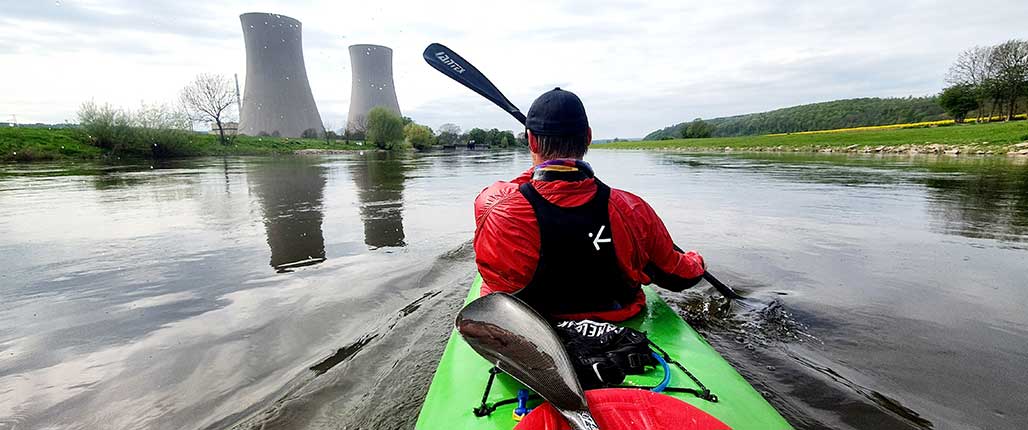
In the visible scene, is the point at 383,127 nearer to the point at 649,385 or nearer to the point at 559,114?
the point at 559,114

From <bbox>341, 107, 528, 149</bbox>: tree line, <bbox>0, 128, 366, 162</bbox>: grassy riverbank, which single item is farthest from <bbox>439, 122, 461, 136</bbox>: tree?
<bbox>0, 128, 366, 162</bbox>: grassy riverbank

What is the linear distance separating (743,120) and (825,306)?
138104 mm

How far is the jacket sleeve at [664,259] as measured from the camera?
220cm

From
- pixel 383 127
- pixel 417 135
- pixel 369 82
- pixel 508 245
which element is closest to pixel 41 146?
pixel 383 127

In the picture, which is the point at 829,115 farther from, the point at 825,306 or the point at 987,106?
the point at 825,306

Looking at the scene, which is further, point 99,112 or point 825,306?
point 99,112

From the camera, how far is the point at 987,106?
47.1 meters

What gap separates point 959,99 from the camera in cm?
4575

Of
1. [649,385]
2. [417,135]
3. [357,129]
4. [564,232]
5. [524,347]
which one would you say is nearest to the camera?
[524,347]

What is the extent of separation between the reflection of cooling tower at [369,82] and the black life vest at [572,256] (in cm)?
6462

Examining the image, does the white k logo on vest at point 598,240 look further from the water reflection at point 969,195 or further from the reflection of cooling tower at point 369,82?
the reflection of cooling tower at point 369,82

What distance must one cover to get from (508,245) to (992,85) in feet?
198

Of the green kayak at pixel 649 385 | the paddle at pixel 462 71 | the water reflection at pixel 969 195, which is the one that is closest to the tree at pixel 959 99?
the water reflection at pixel 969 195

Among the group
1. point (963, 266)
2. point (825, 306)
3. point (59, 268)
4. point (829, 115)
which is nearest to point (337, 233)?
point (59, 268)
